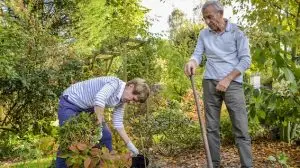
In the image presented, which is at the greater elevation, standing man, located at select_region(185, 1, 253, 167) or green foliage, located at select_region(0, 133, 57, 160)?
standing man, located at select_region(185, 1, 253, 167)

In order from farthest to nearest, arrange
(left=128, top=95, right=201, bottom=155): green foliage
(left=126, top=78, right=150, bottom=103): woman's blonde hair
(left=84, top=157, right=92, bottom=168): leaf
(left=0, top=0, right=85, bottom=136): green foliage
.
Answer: (left=0, top=0, right=85, bottom=136): green foliage, (left=128, top=95, right=201, bottom=155): green foliage, (left=126, top=78, right=150, bottom=103): woman's blonde hair, (left=84, top=157, right=92, bottom=168): leaf

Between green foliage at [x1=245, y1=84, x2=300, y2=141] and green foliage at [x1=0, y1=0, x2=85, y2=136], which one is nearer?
green foliage at [x1=245, y1=84, x2=300, y2=141]

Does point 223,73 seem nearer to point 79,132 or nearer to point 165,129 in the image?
point 79,132

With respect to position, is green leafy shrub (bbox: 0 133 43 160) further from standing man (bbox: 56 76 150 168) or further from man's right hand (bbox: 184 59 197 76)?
man's right hand (bbox: 184 59 197 76)

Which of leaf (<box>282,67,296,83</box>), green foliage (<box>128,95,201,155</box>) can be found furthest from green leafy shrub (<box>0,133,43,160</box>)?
leaf (<box>282,67,296,83</box>)

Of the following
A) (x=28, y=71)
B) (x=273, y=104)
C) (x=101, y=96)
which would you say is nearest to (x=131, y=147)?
(x=101, y=96)

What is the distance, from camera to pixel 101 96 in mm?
3385

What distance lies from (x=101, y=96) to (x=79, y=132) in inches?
15.4

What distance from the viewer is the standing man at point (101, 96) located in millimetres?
3432

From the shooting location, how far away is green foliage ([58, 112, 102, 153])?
3098 millimetres

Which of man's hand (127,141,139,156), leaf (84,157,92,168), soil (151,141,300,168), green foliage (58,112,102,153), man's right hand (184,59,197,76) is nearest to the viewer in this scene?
leaf (84,157,92,168)

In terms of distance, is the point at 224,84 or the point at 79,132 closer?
the point at 79,132

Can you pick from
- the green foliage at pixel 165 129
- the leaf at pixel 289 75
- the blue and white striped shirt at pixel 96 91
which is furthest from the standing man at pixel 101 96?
the green foliage at pixel 165 129

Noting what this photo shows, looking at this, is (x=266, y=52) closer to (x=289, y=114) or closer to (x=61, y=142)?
(x=289, y=114)
